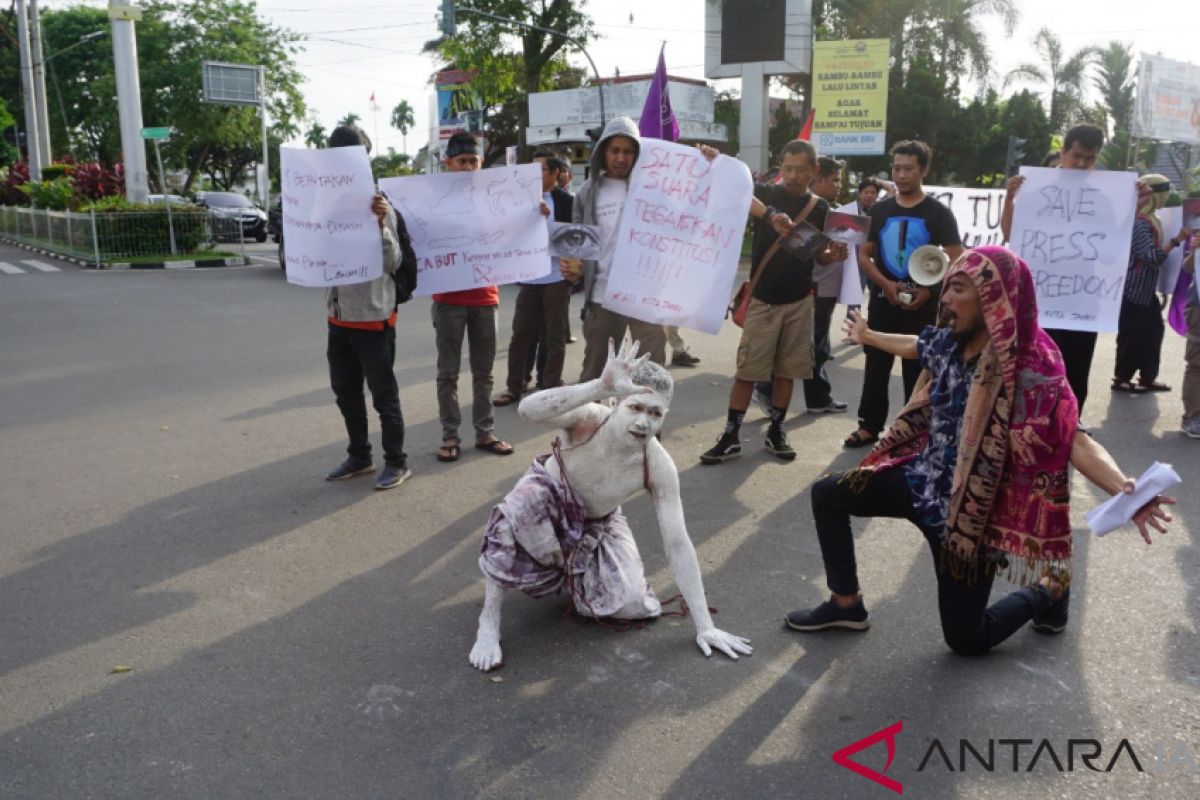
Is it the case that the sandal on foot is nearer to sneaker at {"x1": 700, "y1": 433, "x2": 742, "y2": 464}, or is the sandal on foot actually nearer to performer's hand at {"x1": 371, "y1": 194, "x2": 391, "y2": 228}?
sneaker at {"x1": 700, "y1": 433, "x2": 742, "y2": 464}

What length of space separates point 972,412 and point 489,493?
9.80 ft

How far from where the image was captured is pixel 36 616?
382 centimetres

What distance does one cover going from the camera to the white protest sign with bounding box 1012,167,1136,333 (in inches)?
222

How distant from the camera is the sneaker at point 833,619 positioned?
367 cm

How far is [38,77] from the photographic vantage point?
3058 centimetres

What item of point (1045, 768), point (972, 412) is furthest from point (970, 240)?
point (1045, 768)

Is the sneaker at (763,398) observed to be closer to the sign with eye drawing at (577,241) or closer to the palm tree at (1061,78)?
the sign with eye drawing at (577,241)

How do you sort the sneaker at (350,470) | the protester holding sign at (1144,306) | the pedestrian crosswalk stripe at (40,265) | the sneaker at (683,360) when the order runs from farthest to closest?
the pedestrian crosswalk stripe at (40,265) < the sneaker at (683,360) < the protester holding sign at (1144,306) < the sneaker at (350,470)

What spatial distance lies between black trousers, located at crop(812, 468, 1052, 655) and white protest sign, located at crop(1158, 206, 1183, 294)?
4979 millimetres

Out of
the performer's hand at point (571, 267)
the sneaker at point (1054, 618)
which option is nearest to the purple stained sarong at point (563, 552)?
the sneaker at point (1054, 618)

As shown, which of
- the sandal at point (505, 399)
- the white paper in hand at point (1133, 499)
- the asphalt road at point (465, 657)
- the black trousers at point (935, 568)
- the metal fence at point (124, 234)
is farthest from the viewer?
the metal fence at point (124, 234)

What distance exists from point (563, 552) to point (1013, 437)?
1682 mm

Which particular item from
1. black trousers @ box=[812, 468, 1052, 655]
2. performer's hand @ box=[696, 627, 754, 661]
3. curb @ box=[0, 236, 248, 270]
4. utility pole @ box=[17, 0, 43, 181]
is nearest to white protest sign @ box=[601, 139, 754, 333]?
black trousers @ box=[812, 468, 1052, 655]

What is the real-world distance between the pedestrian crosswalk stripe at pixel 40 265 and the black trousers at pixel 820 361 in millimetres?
16134
